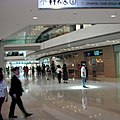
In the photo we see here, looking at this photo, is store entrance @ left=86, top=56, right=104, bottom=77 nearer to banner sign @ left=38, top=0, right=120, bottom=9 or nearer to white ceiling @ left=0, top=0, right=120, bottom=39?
white ceiling @ left=0, top=0, right=120, bottom=39

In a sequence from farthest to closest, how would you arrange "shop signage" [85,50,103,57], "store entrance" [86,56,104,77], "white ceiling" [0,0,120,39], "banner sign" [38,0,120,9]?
"shop signage" [85,50,103,57], "store entrance" [86,56,104,77], "white ceiling" [0,0,120,39], "banner sign" [38,0,120,9]

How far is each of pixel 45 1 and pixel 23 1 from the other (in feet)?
3.40

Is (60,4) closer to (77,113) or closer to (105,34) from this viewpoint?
(77,113)

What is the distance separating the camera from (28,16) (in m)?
11.0

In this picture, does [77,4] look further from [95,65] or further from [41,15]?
[95,65]

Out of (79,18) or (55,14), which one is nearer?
(55,14)

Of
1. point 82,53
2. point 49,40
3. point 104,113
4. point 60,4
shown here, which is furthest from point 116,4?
point 82,53

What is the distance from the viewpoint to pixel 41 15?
11.0 metres

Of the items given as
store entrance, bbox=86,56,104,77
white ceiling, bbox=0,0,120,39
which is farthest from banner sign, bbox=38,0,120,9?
store entrance, bbox=86,56,104,77

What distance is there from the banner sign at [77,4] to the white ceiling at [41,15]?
2.49 feet

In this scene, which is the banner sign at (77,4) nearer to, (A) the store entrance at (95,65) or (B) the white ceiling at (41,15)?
(B) the white ceiling at (41,15)

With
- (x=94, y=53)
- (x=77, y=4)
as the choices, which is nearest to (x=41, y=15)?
(x=77, y=4)

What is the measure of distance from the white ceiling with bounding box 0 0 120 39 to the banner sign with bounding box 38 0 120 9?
2.49 ft

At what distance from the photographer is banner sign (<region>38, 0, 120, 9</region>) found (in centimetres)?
845
